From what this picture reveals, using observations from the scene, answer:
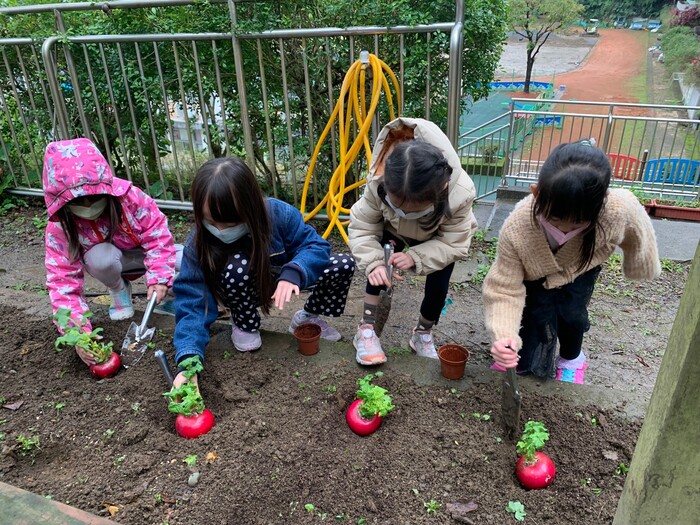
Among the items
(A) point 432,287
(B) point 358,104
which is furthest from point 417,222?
(B) point 358,104

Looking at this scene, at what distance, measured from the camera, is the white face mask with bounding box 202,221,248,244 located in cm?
210

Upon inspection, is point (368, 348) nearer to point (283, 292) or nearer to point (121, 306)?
point (283, 292)

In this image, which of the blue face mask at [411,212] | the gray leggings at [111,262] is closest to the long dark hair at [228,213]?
the blue face mask at [411,212]

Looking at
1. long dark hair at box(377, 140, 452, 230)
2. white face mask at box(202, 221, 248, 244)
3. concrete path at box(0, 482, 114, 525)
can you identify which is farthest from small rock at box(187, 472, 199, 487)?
long dark hair at box(377, 140, 452, 230)

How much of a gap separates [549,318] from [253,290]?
4.29 feet

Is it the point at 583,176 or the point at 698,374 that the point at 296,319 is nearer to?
the point at 583,176

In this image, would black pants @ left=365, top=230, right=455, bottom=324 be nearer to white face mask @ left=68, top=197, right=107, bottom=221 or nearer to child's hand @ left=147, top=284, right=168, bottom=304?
child's hand @ left=147, top=284, right=168, bottom=304

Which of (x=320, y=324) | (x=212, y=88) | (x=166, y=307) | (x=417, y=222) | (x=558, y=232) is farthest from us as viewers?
(x=212, y=88)

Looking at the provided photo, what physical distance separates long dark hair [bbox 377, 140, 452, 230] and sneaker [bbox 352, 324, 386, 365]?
0.59 meters

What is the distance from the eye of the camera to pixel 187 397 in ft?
5.86

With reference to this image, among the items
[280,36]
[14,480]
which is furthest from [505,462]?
[280,36]

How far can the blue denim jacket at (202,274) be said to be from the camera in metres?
2.09

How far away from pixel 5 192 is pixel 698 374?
5830 mm

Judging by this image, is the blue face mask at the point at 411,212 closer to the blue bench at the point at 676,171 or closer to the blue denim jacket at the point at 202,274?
the blue denim jacket at the point at 202,274
